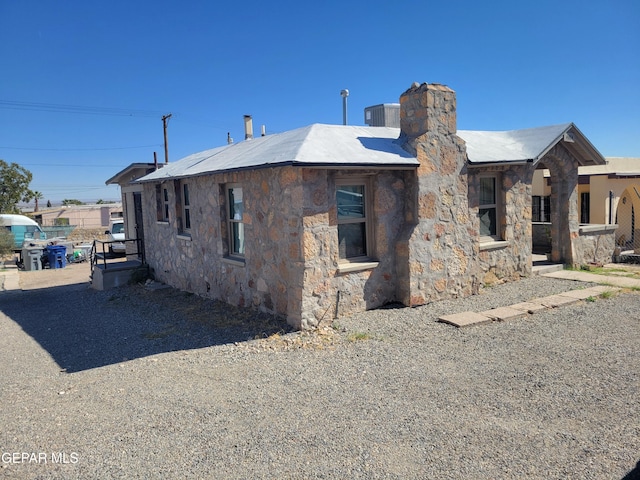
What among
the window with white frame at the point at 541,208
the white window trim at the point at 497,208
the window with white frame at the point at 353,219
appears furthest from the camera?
the window with white frame at the point at 541,208

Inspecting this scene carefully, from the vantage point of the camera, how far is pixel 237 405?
511 cm

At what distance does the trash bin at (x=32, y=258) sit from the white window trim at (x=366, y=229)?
1710 centimetres

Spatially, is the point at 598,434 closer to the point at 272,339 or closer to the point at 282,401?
the point at 282,401

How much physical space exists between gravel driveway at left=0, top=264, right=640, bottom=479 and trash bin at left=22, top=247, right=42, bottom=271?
13452 millimetres

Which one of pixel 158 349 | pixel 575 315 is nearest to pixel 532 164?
pixel 575 315

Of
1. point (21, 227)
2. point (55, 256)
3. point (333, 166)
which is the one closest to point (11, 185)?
point (21, 227)

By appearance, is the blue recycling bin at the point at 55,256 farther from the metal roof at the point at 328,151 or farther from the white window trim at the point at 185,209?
the metal roof at the point at 328,151

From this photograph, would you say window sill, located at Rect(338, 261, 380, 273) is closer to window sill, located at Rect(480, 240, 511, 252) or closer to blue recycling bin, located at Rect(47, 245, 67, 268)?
window sill, located at Rect(480, 240, 511, 252)

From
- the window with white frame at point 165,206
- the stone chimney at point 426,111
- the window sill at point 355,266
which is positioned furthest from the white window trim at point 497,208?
the window with white frame at point 165,206

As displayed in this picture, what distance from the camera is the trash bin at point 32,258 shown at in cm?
2038

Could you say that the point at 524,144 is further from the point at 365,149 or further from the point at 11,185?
the point at 11,185

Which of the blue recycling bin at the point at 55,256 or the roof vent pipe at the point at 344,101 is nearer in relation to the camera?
the roof vent pipe at the point at 344,101

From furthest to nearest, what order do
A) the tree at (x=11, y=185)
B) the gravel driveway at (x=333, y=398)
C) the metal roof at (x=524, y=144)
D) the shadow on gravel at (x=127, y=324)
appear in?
the tree at (x=11, y=185), the metal roof at (x=524, y=144), the shadow on gravel at (x=127, y=324), the gravel driveway at (x=333, y=398)

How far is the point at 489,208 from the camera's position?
10.6 m
